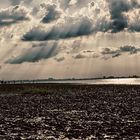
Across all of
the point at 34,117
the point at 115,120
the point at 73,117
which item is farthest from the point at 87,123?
the point at 34,117

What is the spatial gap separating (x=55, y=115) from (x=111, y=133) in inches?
618

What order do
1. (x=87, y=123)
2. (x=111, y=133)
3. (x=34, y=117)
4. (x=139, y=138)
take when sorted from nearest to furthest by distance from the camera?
(x=139, y=138)
(x=111, y=133)
(x=87, y=123)
(x=34, y=117)

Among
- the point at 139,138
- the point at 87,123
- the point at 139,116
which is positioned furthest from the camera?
the point at 139,116

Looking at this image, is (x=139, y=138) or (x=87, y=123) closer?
(x=139, y=138)

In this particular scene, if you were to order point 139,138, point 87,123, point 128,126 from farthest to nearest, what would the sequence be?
1. point 87,123
2. point 128,126
3. point 139,138

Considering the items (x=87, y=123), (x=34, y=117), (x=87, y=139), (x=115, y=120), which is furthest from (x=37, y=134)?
(x=34, y=117)

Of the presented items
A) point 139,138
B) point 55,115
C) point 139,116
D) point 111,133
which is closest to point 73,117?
point 55,115

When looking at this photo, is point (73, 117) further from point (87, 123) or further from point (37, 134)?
point (37, 134)

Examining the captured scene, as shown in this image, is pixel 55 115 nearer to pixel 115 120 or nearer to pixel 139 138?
pixel 115 120

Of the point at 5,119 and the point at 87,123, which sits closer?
the point at 87,123

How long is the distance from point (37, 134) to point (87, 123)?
7367mm

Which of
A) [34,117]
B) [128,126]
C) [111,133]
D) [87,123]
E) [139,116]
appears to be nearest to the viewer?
[111,133]

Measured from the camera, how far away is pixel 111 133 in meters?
30.7

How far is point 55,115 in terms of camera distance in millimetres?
45719
